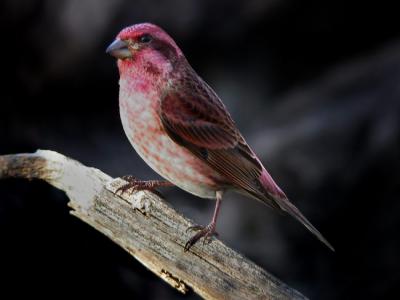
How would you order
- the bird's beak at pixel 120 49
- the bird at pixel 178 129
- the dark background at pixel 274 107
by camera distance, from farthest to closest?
the dark background at pixel 274 107
the bird at pixel 178 129
the bird's beak at pixel 120 49

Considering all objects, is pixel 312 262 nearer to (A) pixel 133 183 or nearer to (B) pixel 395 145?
(B) pixel 395 145

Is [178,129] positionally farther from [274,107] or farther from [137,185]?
[274,107]

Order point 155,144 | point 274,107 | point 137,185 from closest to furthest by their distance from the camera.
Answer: point 155,144 < point 137,185 < point 274,107

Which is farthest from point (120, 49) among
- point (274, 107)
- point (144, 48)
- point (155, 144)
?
point (274, 107)

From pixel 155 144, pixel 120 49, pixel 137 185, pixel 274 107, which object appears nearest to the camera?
pixel 120 49

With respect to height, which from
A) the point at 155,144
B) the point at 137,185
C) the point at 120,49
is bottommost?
the point at 137,185

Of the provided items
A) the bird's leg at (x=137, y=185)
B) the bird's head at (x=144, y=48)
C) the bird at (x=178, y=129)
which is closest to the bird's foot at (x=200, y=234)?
the bird at (x=178, y=129)

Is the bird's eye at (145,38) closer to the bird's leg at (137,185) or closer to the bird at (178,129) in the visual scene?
the bird at (178,129)
